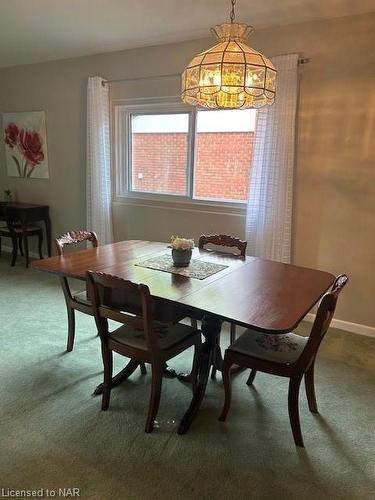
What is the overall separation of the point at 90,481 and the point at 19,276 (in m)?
3.12

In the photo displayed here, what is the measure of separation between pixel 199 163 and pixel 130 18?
137 cm

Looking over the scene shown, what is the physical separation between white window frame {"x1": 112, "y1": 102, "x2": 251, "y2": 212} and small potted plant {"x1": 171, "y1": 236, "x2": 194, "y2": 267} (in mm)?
1343

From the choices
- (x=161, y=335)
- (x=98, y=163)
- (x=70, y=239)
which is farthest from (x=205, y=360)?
(x=98, y=163)

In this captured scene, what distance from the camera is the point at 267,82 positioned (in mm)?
1809

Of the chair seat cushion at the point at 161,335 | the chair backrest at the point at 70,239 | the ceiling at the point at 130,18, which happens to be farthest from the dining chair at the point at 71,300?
the ceiling at the point at 130,18

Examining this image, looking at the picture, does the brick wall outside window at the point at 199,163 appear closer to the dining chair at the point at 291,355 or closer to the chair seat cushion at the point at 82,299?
the chair seat cushion at the point at 82,299

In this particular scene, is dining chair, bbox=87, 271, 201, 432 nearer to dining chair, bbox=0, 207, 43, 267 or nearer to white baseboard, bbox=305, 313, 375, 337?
white baseboard, bbox=305, 313, 375, 337

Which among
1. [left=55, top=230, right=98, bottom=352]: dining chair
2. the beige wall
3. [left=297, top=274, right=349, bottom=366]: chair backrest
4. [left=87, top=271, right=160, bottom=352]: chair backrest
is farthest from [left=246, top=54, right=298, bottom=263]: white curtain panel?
[left=87, top=271, right=160, bottom=352]: chair backrest

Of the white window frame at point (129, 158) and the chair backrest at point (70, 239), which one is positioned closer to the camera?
the chair backrest at point (70, 239)

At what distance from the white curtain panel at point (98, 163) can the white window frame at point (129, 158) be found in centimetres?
11

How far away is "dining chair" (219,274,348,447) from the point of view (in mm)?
1657

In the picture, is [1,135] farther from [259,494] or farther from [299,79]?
[259,494]

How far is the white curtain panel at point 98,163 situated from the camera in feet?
12.7

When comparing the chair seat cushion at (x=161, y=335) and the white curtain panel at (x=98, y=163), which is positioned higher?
the white curtain panel at (x=98, y=163)
